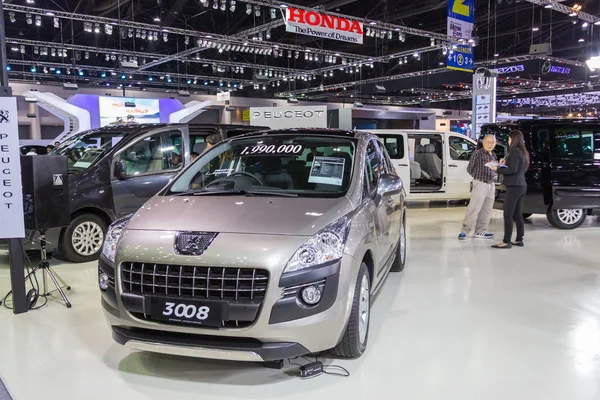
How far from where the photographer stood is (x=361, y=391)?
8.52 feet

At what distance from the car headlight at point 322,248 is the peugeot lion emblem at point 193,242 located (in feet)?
1.46

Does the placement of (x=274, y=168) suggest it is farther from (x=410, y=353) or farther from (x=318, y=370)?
(x=410, y=353)

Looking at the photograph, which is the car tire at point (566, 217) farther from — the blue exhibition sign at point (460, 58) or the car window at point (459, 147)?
the blue exhibition sign at point (460, 58)

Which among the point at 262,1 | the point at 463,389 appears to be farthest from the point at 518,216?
the point at 262,1

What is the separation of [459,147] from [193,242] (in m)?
8.04

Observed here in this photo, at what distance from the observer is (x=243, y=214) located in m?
2.76

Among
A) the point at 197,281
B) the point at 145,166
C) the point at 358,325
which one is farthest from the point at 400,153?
the point at 197,281

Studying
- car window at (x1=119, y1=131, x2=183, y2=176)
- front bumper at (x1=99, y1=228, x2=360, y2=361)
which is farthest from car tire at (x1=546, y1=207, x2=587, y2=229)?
front bumper at (x1=99, y1=228, x2=360, y2=361)

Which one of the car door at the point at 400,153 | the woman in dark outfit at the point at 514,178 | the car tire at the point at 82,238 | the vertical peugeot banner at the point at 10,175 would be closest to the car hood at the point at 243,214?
the vertical peugeot banner at the point at 10,175

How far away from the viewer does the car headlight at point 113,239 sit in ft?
9.14

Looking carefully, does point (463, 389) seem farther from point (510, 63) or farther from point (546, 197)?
point (510, 63)

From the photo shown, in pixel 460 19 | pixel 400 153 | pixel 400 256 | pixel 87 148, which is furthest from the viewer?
pixel 460 19

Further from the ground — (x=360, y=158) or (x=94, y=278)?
(x=360, y=158)

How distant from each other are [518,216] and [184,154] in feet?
14.3
